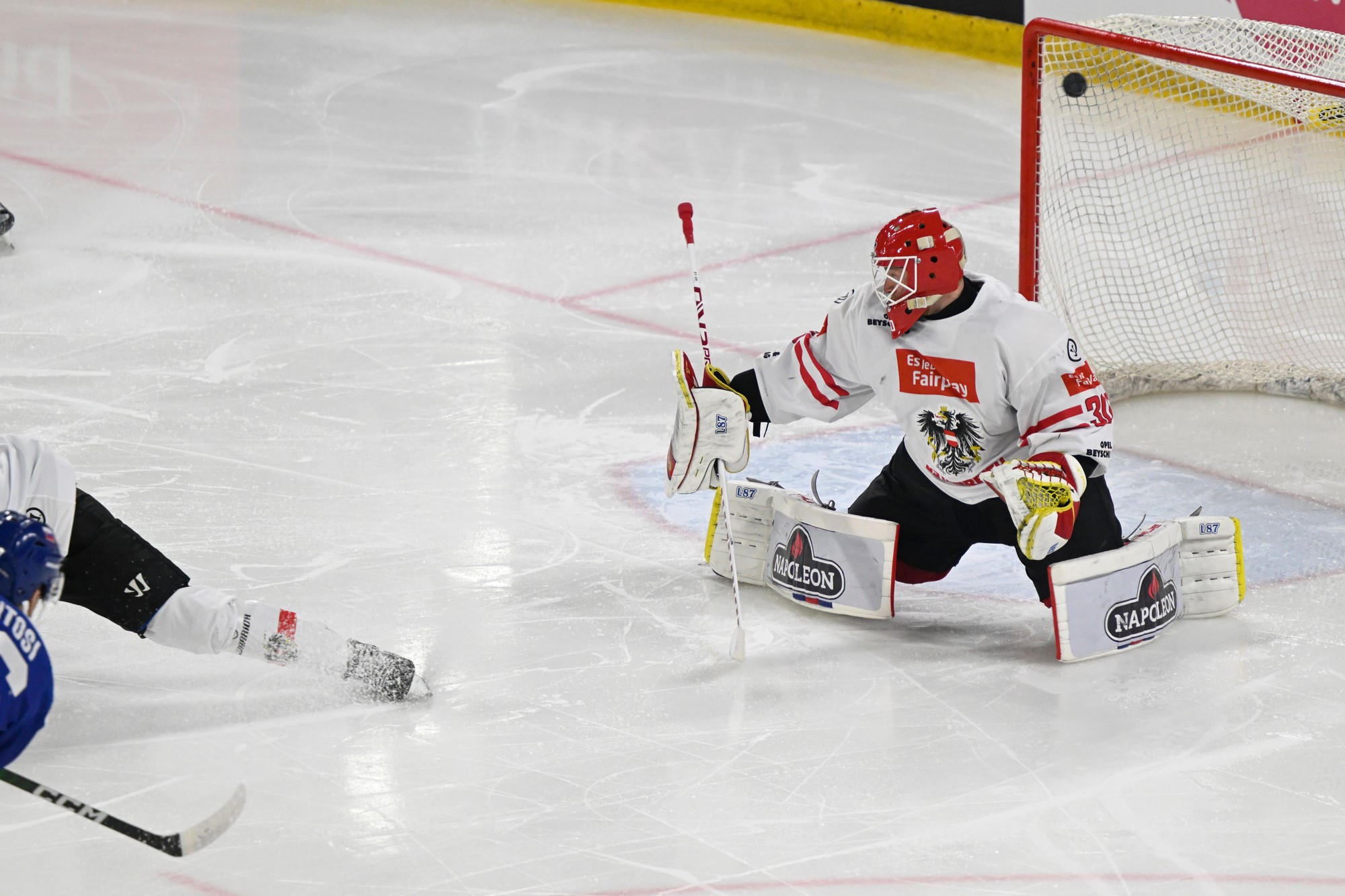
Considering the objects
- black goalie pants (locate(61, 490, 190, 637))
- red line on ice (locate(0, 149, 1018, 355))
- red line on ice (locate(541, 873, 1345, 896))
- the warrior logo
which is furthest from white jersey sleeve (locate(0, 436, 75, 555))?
red line on ice (locate(0, 149, 1018, 355))

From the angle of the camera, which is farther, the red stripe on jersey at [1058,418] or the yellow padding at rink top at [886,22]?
the yellow padding at rink top at [886,22]

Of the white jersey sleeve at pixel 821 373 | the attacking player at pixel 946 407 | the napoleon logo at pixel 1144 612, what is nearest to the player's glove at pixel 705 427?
the attacking player at pixel 946 407

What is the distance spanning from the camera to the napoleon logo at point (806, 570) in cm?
359

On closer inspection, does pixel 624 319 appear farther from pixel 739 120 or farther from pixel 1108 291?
pixel 739 120

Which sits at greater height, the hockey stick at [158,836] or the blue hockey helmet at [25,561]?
the blue hockey helmet at [25,561]

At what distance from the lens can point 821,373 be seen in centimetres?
366

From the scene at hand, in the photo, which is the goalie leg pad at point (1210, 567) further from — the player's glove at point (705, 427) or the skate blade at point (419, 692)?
the skate blade at point (419, 692)

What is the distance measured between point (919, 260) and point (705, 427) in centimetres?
56

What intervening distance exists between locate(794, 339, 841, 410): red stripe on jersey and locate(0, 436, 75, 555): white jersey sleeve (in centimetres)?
146

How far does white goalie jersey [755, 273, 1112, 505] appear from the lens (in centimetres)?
332

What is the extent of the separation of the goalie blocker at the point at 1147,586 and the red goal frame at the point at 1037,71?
1.47 m

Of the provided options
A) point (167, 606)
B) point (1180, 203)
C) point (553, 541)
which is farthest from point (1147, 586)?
point (1180, 203)

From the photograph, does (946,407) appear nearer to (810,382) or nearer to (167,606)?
(810,382)

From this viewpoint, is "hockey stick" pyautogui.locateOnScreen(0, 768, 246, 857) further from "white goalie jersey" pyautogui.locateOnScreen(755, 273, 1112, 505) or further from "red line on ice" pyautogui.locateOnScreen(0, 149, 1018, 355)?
"red line on ice" pyautogui.locateOnScreen(0, 149, 1018, 355)
